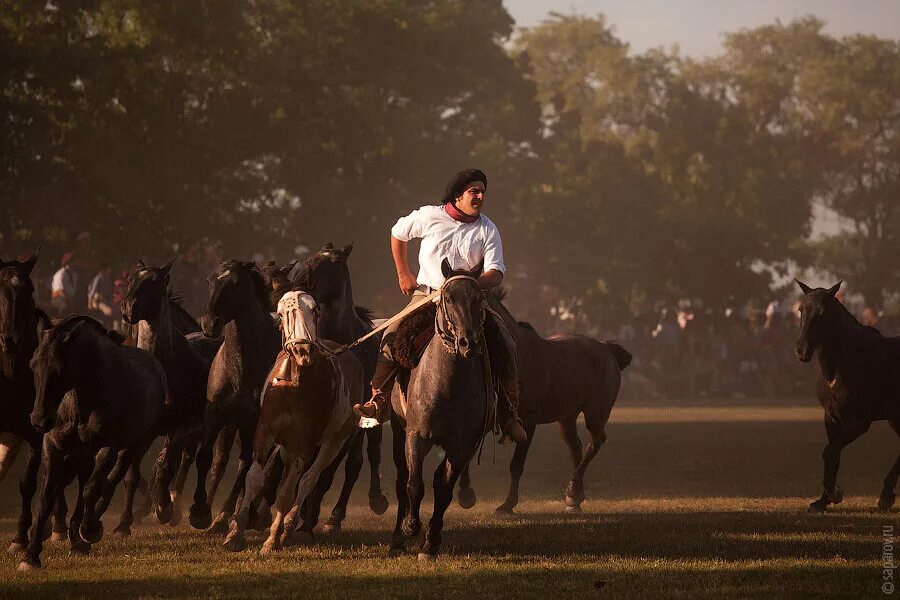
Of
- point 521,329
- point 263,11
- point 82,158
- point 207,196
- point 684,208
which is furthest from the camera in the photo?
point 684,208

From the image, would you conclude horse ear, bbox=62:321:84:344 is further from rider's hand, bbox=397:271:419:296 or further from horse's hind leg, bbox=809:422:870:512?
horse's hind leg, bbox=809:422:870:512

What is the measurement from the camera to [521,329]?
16.9 metres

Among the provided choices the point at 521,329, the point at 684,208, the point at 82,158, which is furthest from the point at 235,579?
the point at 684,208

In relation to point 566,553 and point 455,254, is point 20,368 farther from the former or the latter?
point 566,553

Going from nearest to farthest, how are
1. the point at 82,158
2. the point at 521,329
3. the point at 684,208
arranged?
the point at 521,329
the point at 82,158
the point at 684,208

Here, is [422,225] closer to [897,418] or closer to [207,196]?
[897,418]

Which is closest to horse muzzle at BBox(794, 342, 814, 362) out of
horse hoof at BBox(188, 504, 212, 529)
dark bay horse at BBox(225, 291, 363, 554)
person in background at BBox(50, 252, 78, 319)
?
dark bay horse at BBox(225, 291, 363, 554)

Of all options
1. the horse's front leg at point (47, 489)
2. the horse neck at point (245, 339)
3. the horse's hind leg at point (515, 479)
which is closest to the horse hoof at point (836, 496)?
the horse's hind leg at point (515, 479)

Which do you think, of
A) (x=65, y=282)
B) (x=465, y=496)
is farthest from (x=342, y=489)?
(x=65, y=282)

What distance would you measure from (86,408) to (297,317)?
6.12 ft

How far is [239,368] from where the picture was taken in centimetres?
1354

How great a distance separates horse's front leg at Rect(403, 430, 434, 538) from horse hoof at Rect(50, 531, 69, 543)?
3.21m

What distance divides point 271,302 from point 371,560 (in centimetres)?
327

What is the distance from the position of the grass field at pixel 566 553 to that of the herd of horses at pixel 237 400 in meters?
0.40
